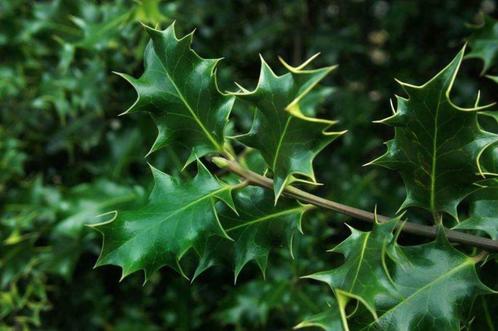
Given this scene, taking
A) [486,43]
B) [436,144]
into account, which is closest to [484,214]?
[436,144]

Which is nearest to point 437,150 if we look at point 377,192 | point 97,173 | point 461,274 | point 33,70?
point 461,274

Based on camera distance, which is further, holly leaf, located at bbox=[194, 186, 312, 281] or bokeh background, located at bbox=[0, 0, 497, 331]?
bokeh background, located at bbox=[0, 0, 497, 331]

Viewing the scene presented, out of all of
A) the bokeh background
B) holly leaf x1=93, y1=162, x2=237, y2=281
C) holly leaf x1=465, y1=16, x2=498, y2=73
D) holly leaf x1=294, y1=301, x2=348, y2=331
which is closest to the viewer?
holly leaf x1=294, y1=301, x2=348, y2=331

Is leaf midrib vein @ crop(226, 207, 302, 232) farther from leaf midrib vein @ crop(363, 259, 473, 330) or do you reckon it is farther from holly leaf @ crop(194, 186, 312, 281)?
leaf midrib vein @ crop(363, 259, 473, 330)

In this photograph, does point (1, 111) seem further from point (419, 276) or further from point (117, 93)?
point (419, 276)

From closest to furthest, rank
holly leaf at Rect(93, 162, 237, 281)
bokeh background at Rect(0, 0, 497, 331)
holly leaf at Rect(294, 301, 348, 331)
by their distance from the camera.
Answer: holly leaf at Rect(294, 301, 348, 331), holly leaf at Rect(93, 162, 237, 281), bokeh background at Rect(0, 0, 497, 331)

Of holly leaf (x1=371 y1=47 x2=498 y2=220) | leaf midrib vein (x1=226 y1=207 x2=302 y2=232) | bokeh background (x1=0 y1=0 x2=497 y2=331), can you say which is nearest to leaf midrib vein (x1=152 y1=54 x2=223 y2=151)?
leaf midrib vein (x1=226 y1=207 x2=302 y2=232)
